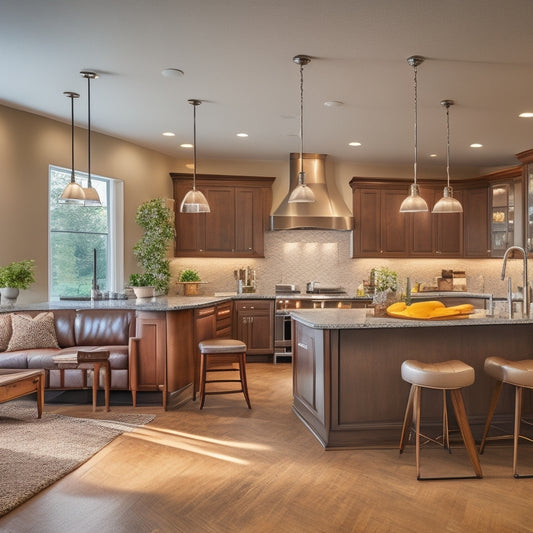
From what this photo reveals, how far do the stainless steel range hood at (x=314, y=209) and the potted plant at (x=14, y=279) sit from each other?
3571mm

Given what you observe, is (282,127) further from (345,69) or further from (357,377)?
(357,377)

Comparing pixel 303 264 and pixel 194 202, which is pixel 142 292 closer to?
pixel 194 202

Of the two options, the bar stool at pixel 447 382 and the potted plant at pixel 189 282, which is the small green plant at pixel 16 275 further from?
the bar stool at pixel 447 382

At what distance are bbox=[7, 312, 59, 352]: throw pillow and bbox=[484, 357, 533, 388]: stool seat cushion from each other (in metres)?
3.95

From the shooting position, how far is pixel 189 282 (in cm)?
738

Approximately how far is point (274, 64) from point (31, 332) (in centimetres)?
331

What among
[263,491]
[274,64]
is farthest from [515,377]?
[274,64]

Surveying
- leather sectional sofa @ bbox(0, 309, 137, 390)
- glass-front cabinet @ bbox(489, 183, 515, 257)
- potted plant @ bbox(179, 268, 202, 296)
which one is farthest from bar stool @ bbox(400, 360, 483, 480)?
glass-front cabinet @ bbox(489, 183, 515, 257)

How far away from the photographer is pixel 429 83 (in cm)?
452

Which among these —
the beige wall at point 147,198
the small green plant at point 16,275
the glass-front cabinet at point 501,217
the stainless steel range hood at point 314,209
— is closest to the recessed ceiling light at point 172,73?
the beige wall at point 147,198

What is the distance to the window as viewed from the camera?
19.7 feet

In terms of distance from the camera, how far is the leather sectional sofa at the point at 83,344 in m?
4.79

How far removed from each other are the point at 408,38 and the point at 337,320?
205cm

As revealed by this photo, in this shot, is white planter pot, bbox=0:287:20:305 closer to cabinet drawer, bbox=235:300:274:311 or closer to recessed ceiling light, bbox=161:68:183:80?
recessed ceiling light, bbox=161:68:183:80
